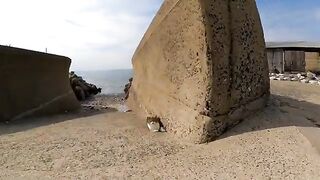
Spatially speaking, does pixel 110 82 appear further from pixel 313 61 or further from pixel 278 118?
pixel 278 118

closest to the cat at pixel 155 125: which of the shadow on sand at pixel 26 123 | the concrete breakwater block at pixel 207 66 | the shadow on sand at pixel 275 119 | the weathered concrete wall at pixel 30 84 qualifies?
the concrete breakwater block at pixel 207 66

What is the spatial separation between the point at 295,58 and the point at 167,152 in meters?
15.7

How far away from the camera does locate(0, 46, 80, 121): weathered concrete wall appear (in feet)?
27.9

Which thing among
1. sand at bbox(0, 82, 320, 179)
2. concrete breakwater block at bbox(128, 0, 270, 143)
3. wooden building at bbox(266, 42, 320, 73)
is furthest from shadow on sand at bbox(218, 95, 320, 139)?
wooden building at bbox(266, 42, 320, 73)

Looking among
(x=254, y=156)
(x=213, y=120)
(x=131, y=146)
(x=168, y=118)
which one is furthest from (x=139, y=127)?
(x=254, y=156)

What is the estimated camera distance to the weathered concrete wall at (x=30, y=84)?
27.9 feet

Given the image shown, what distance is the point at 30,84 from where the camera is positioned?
29.9 feet

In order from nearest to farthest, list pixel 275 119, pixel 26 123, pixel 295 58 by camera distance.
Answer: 1. pixel 275 119
2. pixel 26 123
3. pixel 295 58

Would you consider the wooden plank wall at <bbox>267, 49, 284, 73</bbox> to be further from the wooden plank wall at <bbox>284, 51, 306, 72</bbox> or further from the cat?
the cat

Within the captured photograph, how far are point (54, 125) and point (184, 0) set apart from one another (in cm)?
370

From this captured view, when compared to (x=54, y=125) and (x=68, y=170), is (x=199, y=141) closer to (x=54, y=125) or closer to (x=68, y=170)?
(x=68, y=170)

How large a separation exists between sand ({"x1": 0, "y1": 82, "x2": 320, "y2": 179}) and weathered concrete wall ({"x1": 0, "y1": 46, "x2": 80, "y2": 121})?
1.74 meters

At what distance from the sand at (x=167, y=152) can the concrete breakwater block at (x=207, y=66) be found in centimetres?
32

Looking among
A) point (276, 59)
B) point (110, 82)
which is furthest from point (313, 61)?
point (110, 82)
